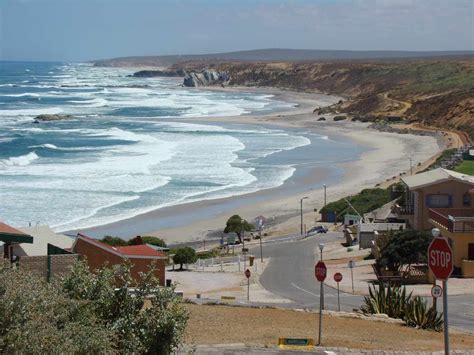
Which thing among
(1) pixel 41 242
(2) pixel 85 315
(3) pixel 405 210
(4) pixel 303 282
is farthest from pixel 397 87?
(2) pixel 85 315

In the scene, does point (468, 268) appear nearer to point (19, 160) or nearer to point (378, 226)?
point (378, 226)

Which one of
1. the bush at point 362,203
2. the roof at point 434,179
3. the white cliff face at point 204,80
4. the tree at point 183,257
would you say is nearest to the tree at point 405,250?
the roof at point 434,179

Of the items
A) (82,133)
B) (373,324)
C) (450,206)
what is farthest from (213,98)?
(373,324)

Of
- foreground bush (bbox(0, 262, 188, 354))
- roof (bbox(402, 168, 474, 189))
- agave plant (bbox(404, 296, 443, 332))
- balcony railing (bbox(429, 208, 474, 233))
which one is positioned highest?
foreground bush (bbox(0, 262, 188, 354))

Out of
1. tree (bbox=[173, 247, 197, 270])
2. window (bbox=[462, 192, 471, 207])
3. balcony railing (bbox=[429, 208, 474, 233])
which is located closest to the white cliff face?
tree (bbox=[173, 247, 197, 270])

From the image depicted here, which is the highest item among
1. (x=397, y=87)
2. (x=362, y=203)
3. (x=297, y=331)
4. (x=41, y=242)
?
(x=397, y=87)

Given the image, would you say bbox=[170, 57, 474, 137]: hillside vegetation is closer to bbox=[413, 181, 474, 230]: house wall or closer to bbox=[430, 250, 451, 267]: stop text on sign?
bbox=[413, 181, 474, 230]: house wall

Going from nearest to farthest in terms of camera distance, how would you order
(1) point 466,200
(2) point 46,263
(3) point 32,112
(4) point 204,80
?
1. (2) point 46,263
2. (1) point 466,200
3. (3) point 32,112
4. (4) point 204,80

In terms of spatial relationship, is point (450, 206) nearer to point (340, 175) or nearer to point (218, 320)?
point (218, 320)
